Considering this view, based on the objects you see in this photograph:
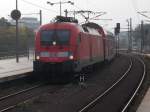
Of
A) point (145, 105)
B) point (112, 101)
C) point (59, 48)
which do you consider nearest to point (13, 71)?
point (59, 48)

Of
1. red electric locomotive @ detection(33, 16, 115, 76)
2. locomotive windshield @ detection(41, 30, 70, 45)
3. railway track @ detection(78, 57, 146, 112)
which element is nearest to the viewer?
railway track @ detection(78, 57, 146, 112)

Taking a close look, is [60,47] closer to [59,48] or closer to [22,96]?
[59,48]

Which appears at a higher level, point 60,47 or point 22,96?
point 60,47

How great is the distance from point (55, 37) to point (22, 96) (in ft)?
19.9

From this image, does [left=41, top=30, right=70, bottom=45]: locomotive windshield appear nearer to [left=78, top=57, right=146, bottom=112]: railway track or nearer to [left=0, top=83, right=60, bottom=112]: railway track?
[left=0, top=83, right=60, bottom=112]: railway track

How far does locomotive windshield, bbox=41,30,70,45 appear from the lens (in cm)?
2456

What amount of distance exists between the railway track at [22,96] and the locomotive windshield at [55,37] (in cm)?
228

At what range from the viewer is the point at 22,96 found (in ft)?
63.6

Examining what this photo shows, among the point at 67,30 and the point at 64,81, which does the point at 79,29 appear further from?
the point at 64,81

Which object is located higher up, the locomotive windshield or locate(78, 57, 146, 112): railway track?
the locomotive windshield

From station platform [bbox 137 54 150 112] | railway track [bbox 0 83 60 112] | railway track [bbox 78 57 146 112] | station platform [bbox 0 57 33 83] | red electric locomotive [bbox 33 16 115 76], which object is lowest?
railway track [bbox 78 57 146 112]

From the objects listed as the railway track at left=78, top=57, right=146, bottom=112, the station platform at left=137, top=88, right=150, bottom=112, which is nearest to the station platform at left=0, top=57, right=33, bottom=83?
the railway track at left=78, top=57, right=146, bottom=112

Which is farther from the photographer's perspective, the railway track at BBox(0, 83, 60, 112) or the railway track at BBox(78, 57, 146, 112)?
the railway track at BBox(0, 83, 60, 112)

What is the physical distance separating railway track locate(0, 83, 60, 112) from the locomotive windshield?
2.28 meters
